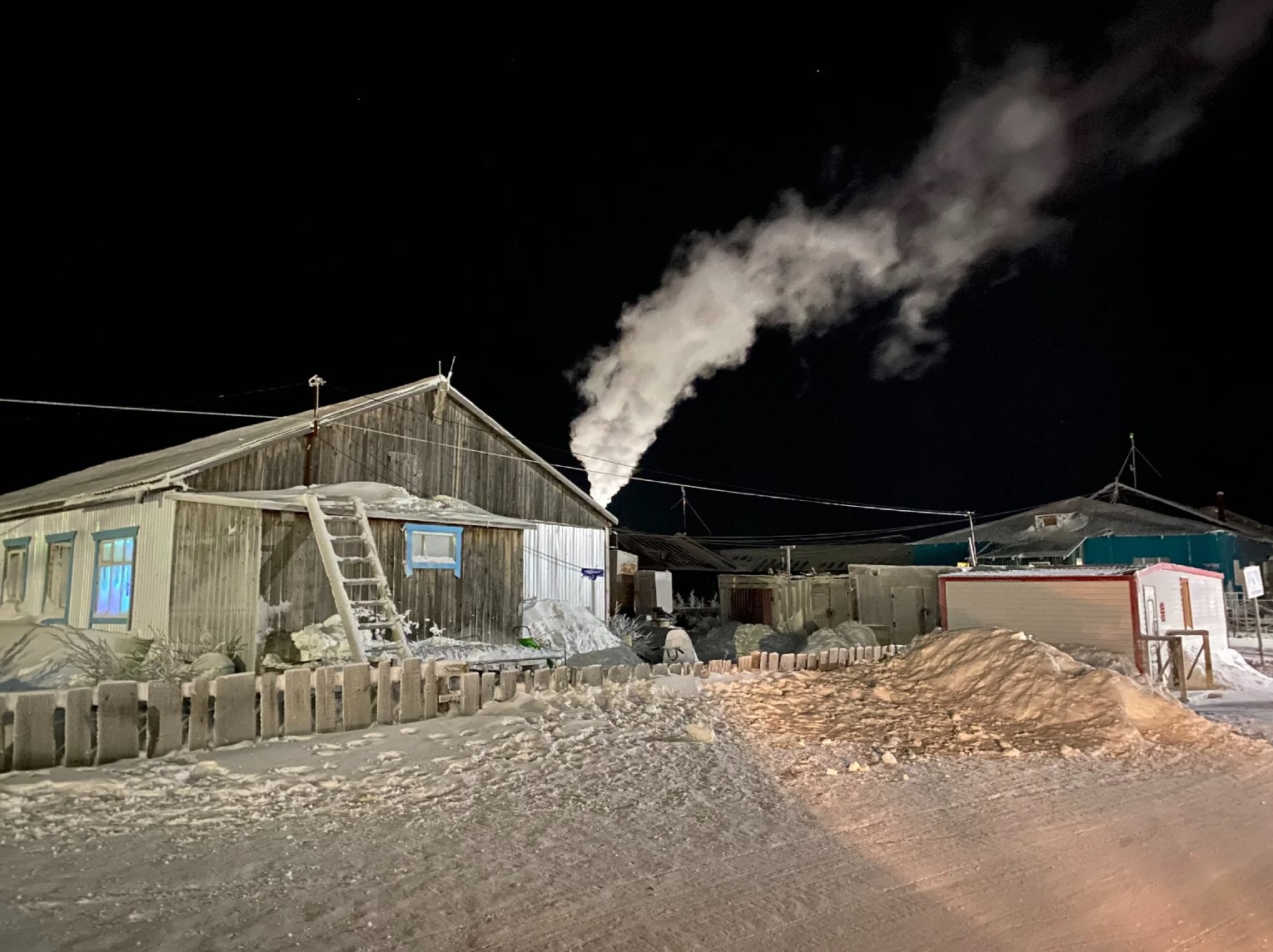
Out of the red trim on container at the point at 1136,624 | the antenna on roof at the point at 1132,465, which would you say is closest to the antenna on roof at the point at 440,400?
the red trim on container at the point at 1136,624

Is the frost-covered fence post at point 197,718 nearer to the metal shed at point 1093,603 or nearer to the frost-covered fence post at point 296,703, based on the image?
the frost-covered fence post at point 296,703

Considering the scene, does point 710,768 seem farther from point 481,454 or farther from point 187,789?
point 481,454

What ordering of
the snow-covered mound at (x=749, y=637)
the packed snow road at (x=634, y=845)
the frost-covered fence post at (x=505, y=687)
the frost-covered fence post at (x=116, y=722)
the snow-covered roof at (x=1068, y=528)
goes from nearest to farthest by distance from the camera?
the packed snow road at (x=634, y=845) → the frost-covered fence post at (x=116, y=722) → the frost-covered fence post at (x=505, y=687) → the snow-covered mound at (x=749, y=637) → the snow-covered roof at (x=1068, y=528)

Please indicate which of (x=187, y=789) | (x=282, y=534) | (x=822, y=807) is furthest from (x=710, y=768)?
(x=282, y=534)

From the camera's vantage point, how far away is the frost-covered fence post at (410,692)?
315 inches

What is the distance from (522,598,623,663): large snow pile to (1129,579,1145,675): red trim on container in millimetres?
9754

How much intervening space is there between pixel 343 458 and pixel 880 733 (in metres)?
12.8

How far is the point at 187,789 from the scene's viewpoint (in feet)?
18.9

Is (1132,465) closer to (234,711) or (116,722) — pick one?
(234,711)

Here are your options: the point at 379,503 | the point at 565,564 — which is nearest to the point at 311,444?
the point at 379,503

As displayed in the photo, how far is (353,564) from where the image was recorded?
13.5 meters

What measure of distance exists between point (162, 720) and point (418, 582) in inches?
316

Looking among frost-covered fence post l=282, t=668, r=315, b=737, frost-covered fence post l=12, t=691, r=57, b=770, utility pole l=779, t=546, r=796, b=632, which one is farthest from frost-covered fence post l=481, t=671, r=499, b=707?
utility pole l=779, t=546, r=796, b=632

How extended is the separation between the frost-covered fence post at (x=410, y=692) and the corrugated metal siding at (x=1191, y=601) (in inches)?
501
